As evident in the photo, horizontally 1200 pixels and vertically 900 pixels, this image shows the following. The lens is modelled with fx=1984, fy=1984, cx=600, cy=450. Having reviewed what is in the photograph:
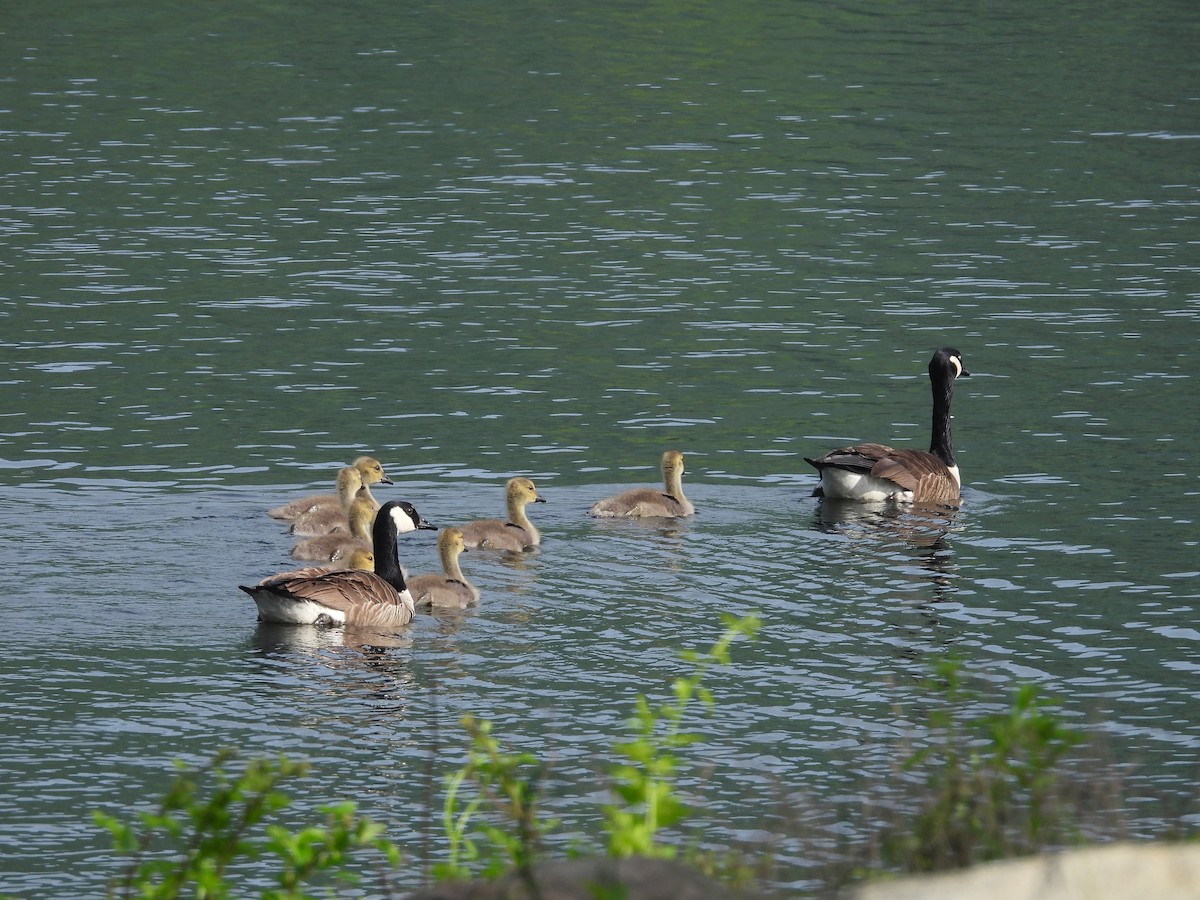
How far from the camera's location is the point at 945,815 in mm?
8031

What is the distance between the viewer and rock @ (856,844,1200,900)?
20.8ft

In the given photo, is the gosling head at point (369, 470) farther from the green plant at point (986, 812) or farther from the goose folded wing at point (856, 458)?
the green plant at point (986, 812)

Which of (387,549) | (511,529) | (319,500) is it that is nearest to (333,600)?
(387,549)

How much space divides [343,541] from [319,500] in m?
1.17

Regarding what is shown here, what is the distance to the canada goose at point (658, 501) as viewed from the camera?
67.2 feet

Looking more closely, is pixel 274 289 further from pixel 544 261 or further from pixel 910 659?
pixel 910 659

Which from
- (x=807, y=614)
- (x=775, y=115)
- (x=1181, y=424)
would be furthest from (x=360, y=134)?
(x=807, y=614)

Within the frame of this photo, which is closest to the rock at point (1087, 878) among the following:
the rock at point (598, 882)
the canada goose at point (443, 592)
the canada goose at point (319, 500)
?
the rock at point (598, 882)

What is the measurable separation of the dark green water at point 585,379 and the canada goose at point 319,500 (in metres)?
0.41

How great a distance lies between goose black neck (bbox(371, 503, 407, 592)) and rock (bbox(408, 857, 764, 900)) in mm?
10746

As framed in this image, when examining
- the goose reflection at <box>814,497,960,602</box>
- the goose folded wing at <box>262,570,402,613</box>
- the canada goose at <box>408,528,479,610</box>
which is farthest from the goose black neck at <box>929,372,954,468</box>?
the goose folded wing at <box>262,570,402,613</box>

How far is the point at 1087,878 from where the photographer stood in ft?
21.1

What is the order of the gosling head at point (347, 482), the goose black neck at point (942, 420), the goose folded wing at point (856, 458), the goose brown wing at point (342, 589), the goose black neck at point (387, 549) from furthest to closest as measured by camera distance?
the goose black neck at point (942, 420) < the goose folded wing at point (856, 458) < the gosling head at point (347, 482) < the goose black neck at point (387, 549) < the goose brown wing at point (342, 589)

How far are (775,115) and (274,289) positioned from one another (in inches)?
808
